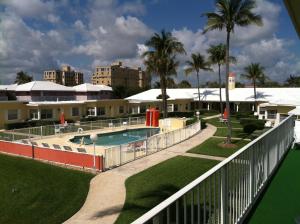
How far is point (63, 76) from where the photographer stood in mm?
168875

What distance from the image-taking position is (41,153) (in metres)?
20.1

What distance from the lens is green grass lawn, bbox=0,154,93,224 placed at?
1228cm

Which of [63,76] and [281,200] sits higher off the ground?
[63,76]

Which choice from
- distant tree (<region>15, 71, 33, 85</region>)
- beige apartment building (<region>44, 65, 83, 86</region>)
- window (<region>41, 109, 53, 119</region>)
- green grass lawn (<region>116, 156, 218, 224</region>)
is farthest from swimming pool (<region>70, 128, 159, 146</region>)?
beige apartment building (<region>44, 65, 83, 86</region>)

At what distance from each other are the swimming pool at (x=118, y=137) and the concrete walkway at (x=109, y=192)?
10730 millimetres

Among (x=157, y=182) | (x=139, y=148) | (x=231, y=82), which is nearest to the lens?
(x=157, y=182)

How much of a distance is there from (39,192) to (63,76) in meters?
161

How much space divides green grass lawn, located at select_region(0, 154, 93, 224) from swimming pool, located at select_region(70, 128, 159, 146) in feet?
37.4

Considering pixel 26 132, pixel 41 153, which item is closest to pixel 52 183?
pixel 41 153

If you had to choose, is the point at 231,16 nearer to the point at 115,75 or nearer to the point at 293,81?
the point at 293,81

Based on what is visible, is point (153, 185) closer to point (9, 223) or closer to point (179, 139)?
point (9, 223)

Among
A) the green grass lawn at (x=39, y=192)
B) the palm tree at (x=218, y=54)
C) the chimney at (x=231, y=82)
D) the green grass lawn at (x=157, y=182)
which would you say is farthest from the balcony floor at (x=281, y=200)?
the chimney at (x=231, y=82)

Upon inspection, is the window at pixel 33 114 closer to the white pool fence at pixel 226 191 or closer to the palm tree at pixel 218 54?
the palm tree at pixel 218 54

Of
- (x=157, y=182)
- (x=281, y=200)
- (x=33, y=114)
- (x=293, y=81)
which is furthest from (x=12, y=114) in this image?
(x=293, y=81)
